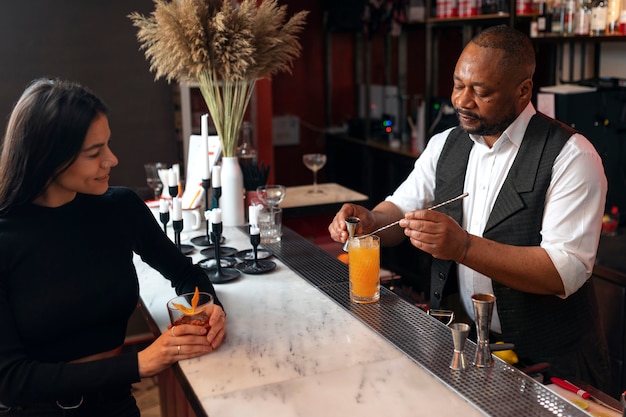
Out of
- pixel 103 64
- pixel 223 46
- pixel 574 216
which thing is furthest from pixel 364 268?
pixel 103 64

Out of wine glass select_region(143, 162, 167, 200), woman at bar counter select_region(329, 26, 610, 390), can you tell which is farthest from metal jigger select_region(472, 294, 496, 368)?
wine glass select_region(143, 162, 167, 200)

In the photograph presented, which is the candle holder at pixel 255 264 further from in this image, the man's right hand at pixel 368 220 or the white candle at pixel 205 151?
the white candle at pixel 205 151

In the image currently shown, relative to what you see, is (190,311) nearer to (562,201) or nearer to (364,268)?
(364,268)

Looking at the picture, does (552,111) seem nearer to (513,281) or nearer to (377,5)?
(513,281)

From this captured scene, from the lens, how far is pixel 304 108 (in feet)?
Result: 23.2

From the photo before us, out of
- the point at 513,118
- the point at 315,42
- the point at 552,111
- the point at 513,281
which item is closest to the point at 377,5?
the point at 315,42

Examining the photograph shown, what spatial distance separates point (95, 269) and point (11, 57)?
299 centimetres

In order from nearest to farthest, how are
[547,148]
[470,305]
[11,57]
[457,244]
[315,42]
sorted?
[457,244] < [547,148] < [470,305] < [11,57] < [315,42]

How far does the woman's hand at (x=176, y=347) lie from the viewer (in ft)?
5.76

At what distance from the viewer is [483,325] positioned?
166 cm

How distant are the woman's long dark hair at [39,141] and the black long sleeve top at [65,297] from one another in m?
0.08

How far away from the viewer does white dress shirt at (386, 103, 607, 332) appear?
2.18 m

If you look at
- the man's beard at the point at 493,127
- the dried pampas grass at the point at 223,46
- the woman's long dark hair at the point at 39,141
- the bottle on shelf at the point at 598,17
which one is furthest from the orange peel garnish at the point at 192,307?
the bottle on shelf at the point at 598,17

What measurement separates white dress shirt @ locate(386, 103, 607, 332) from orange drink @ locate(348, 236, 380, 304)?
50 cm
